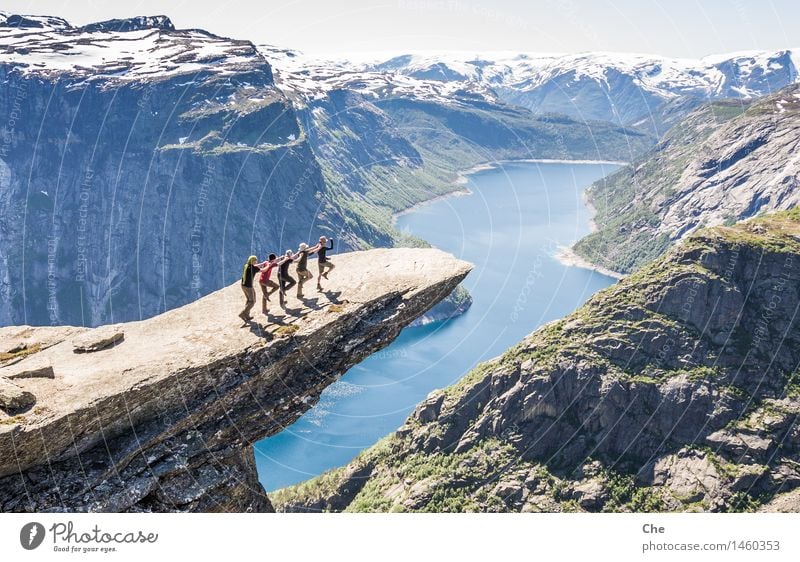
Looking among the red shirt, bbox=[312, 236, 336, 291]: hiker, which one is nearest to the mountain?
bbox=[312, 236, 336, 291]: hiker

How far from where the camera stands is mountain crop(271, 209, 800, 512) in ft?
283

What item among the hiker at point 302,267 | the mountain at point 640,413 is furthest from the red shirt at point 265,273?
the mountain at point 640,413

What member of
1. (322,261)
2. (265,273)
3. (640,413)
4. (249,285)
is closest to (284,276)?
(265,273)

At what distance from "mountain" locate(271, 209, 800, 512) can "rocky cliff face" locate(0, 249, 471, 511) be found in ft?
209

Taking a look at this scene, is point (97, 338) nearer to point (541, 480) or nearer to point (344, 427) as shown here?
point (541, 480)

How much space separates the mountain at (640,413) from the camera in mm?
86250

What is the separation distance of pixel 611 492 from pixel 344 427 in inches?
4055

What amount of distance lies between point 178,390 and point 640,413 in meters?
84.2

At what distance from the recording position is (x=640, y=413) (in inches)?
3733

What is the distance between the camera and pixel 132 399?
27672mm

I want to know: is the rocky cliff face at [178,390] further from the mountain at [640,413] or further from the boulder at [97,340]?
the mountain at [640,413]

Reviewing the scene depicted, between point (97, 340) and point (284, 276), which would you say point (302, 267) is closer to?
point (284, 276)

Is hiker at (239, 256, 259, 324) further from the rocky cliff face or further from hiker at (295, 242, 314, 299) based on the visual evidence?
hiker at (295, 242, 314, 299)

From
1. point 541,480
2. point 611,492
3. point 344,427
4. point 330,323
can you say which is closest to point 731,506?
point 611,492
